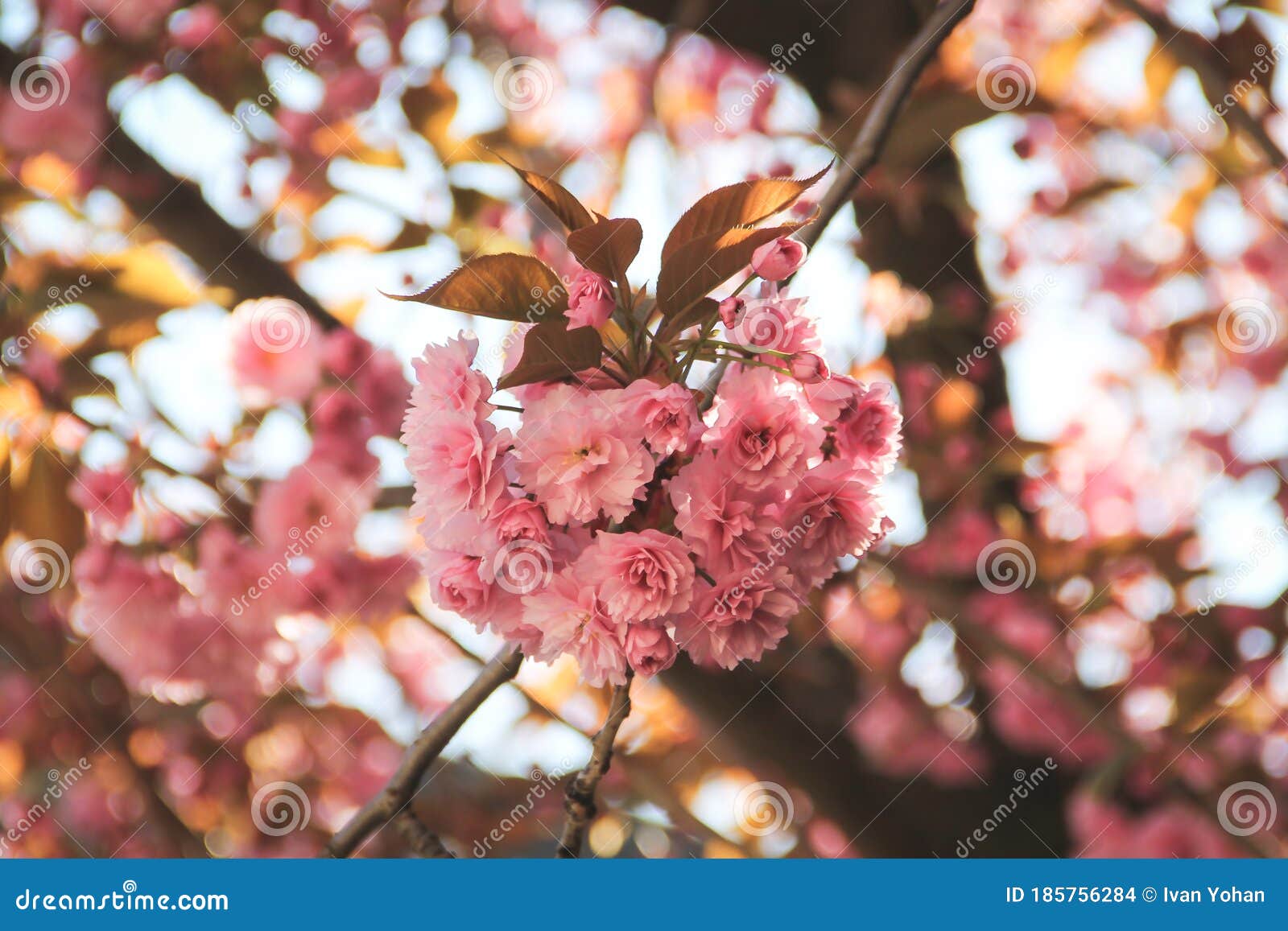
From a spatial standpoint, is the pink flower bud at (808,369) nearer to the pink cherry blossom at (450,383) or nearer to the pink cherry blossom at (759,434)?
the pink cherry blossom at (759,434)

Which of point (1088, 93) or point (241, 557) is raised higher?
point (1088, 93)

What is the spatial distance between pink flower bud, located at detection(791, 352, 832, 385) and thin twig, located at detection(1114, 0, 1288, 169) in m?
0.87

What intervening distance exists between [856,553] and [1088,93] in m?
2.03

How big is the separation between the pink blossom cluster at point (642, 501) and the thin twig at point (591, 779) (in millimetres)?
44

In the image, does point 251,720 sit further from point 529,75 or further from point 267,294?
point 529,75

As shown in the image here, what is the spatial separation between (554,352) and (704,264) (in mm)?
108

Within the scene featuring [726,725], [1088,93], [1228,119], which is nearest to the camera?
[1228,119]

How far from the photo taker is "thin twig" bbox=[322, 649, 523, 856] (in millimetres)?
749

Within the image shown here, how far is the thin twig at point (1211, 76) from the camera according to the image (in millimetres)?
1168

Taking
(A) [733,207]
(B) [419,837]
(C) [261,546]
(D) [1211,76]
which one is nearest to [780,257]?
(A) [733,207]

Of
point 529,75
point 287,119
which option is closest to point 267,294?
point 287,119

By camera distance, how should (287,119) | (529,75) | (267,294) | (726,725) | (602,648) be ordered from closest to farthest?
1. (602,648)
2. (267,294)
3. (726,725)
4. (287,119)
5. (529,75)

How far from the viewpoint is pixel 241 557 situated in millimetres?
1460

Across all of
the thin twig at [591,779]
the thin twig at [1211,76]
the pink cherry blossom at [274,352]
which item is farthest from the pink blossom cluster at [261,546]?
the thin twig at [1211,76]
